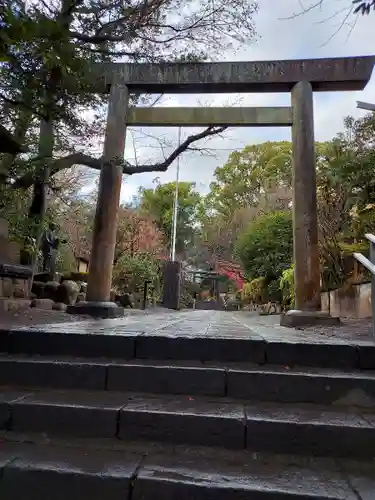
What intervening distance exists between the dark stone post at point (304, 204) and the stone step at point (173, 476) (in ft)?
11.7

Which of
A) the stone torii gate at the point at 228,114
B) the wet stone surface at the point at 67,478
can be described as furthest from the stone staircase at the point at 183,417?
the stone torii gate at the point at 228,114

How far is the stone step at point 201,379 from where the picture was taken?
2008 mm

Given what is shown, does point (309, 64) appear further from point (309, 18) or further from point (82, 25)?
Answer: point (82, 25)

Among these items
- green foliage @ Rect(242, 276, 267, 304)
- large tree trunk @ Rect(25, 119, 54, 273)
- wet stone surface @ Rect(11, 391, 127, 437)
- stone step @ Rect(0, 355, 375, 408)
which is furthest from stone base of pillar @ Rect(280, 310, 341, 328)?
green foliage @ Rect(242, 276, 267, 304)

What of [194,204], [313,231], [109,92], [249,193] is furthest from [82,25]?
[194,204]

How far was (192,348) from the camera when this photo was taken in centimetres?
236

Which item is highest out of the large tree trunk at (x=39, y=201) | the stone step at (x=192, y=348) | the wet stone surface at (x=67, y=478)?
the large tree trunk at (x=39, y=201)

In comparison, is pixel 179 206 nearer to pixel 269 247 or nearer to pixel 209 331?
pixel 269 247

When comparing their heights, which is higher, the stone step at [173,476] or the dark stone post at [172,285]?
the dark stone post at [172,285]

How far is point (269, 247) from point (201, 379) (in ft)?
40.2

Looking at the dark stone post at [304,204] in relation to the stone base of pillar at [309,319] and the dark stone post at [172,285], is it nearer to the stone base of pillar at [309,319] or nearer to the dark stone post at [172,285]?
the stone base of pillar at [309,319]

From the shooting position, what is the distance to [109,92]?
5.81 meters

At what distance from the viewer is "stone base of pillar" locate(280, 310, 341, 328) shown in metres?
4.75

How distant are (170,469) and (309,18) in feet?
10.7
